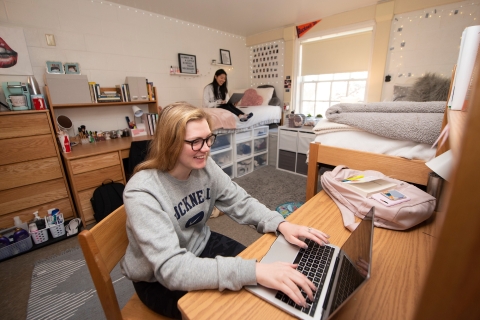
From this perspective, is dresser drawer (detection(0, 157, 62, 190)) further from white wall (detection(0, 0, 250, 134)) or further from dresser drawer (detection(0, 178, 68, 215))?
white wall (detection(0, 0, 250, 134))

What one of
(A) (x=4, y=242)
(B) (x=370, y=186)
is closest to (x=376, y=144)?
(B) (x=370, y=186)

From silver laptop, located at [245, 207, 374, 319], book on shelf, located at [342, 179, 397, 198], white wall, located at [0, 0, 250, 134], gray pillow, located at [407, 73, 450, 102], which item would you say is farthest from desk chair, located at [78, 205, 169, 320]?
gray pillow, located at [407, 73, 450, 102]

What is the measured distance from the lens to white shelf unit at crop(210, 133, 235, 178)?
120 inches

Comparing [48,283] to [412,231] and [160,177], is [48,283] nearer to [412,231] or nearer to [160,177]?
[160,177]

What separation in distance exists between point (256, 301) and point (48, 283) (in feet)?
5.85

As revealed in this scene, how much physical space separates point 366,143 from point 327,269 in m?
0.94

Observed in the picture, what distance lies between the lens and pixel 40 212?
2.04 m

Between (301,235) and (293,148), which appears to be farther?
(293,148)

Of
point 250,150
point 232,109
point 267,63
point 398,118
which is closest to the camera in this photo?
point 398,118

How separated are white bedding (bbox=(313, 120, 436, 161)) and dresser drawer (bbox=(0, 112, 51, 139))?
231cm

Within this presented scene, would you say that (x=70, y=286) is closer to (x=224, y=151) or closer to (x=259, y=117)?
(x=224, y=151)

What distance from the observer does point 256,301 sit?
57 cm

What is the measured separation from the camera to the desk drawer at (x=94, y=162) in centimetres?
199

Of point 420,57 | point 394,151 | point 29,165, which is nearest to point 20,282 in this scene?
point 29,165
